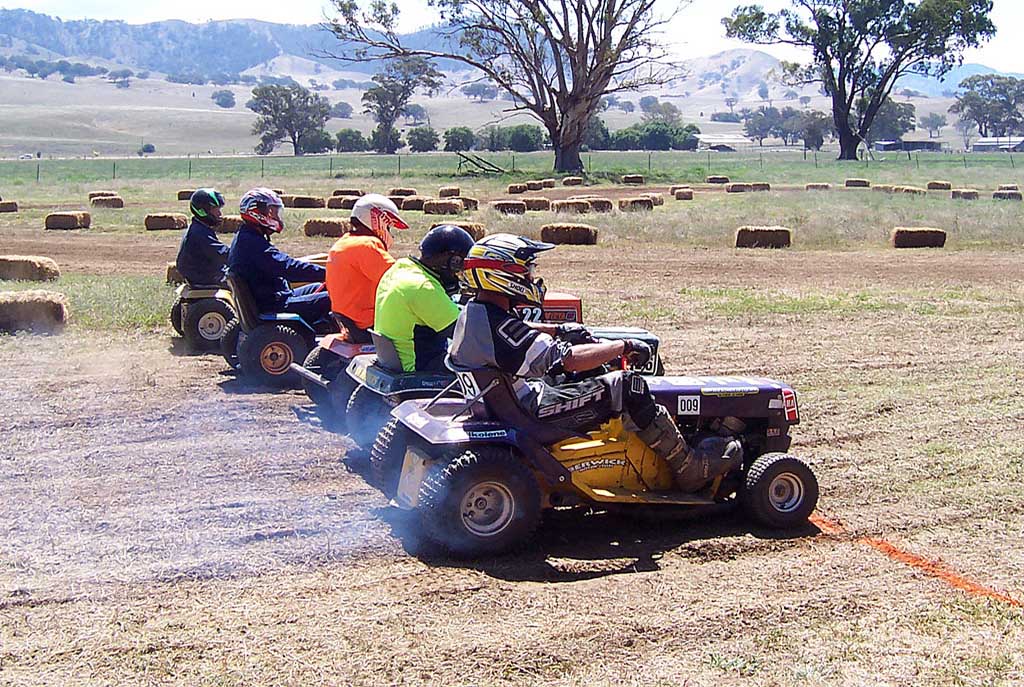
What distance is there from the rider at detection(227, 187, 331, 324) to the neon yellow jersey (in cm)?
240

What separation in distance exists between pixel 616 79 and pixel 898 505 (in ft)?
161

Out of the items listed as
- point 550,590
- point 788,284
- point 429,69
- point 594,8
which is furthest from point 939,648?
A: point 429,69

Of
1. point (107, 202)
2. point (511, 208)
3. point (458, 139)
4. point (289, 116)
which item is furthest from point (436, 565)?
point (289, 116)

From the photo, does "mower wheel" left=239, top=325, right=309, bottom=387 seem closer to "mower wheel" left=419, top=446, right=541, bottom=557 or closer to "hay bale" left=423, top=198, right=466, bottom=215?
"mower wheel" left=419, top=446, right=541, bottom=557

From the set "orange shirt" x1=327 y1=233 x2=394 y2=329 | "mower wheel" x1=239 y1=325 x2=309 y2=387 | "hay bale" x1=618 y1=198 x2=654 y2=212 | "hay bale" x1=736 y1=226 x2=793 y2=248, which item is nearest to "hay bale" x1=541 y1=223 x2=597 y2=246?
"hay bale" x1=736 y1=226 x2=793 y2=248

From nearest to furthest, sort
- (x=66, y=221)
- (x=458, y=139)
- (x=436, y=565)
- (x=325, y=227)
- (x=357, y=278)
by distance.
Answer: (x=436, y=565), (x=357, y=278), (x=325, y=227), (x=66, y=221), (x=458, y=139)

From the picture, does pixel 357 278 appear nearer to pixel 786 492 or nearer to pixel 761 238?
pixel 786 492

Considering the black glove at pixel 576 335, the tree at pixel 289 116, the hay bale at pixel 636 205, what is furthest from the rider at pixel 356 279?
the tree at pixel 289 116

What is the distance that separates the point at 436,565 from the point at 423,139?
Result: 9816 cm

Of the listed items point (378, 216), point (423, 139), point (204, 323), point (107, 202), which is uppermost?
point (423, 139)

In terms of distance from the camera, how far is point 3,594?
4.92 metres

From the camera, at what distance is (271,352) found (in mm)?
9453

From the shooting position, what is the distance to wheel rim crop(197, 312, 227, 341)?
36.3 ft

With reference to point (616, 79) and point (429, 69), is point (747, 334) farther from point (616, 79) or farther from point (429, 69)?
point (429, 69)
